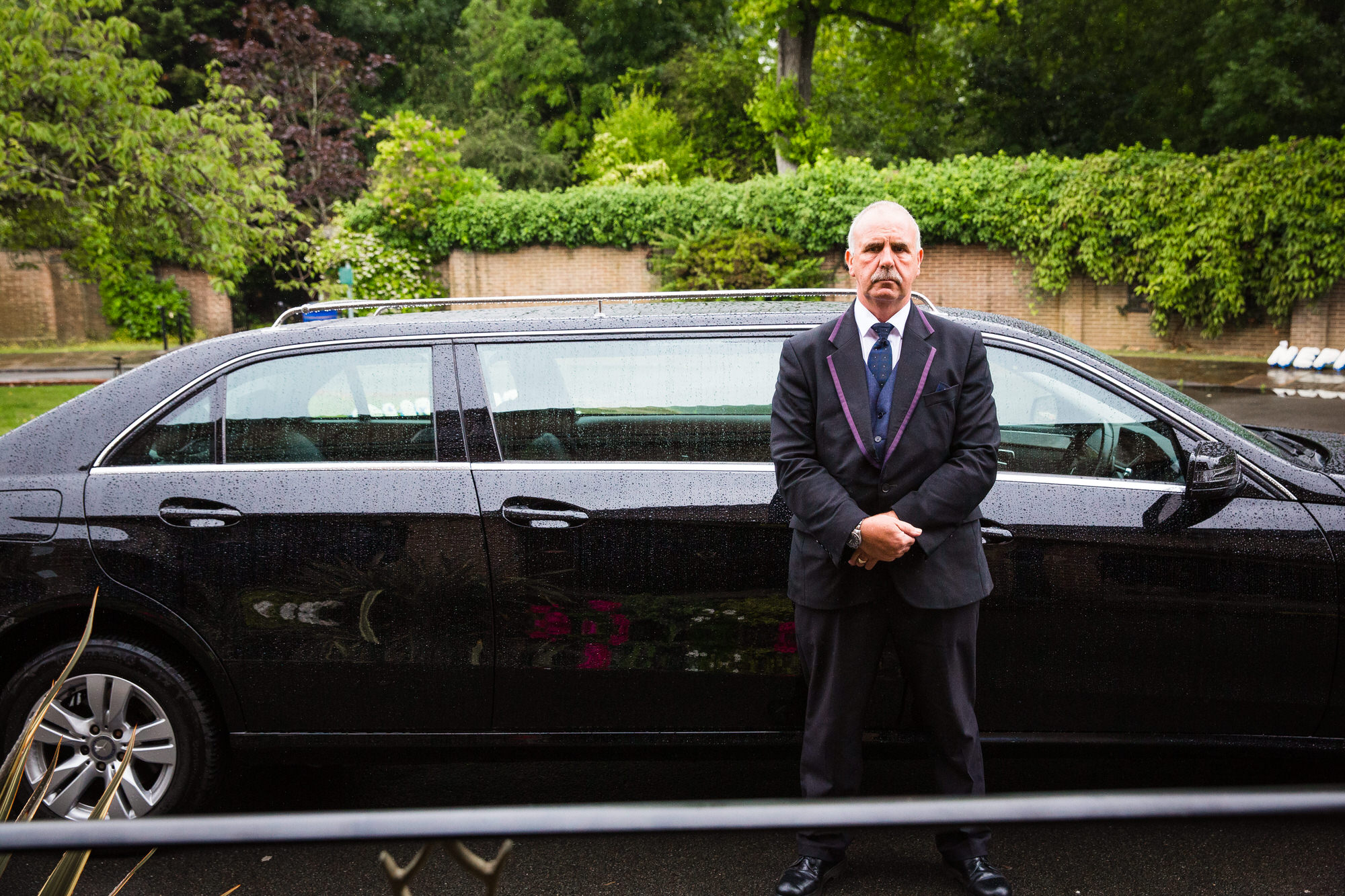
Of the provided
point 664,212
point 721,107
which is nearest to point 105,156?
point 664,212

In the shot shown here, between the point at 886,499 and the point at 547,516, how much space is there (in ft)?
3.40

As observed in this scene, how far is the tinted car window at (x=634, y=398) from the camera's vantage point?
11.0ft

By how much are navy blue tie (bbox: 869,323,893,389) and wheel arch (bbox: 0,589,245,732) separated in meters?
2.16

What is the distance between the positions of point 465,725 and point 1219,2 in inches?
1335

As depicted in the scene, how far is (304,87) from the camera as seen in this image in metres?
29.0

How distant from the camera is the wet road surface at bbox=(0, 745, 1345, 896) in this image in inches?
125

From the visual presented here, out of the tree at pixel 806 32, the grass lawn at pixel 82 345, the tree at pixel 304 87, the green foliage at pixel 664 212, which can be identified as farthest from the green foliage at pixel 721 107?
the grass lawn at pixel 82 345

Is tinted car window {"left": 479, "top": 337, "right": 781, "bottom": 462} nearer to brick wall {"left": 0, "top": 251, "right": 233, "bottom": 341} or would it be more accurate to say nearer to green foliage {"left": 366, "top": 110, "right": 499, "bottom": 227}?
green foliage {"left": 366, "top": 110, "right": 499, "bottom": 227}

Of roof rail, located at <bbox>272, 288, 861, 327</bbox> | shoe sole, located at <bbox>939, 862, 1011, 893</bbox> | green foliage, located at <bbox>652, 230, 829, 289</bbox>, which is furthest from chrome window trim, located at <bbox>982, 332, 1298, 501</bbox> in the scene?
green foliage, located at <bbox>652, 230, 829, 289</bbox>

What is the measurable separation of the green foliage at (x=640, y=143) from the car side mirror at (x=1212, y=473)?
27.2 metres

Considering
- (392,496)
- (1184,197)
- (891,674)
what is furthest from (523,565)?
(1184,197)

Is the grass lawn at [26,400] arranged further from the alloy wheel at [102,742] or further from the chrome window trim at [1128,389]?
the chrome window trim at [1128,389]

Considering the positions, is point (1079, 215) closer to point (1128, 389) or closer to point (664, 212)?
point (664, 212)

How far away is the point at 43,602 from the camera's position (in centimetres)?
327
